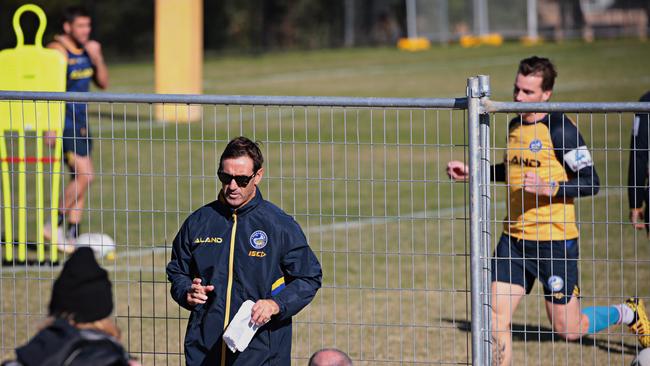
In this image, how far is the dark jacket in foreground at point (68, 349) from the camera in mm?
3811

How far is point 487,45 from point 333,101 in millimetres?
36478

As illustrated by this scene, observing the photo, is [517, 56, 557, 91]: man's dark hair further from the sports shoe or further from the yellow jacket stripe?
the yellow jacket stripe

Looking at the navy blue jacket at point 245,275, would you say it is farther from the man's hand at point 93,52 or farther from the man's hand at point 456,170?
the man's hand at point 93,52

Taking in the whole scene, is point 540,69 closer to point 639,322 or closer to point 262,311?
point 639,322

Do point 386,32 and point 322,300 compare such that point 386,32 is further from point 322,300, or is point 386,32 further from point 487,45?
point 322,300

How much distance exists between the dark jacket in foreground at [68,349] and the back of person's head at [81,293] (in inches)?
2.7

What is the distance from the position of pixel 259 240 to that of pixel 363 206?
8259mm

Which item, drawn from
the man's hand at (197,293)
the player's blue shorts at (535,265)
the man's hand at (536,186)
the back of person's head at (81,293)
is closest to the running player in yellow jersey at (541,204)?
the player's blue shorts at (535,265)

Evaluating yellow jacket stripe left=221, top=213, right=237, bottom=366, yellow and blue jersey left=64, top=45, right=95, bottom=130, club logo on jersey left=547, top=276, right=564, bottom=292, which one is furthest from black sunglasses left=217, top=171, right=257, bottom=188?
yellow and blue jersey left=64, top=45, right=95, bottom=130

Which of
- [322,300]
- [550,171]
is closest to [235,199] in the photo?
[550,171]

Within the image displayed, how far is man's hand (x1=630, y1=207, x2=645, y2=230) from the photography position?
22.4ft

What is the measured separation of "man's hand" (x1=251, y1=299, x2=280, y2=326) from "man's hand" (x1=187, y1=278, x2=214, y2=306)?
26 centimetres

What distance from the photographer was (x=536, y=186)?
6.40 metres

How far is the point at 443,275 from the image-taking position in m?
10.7
